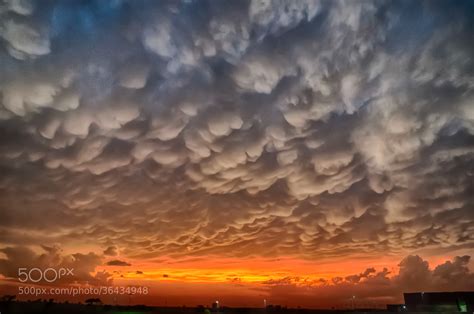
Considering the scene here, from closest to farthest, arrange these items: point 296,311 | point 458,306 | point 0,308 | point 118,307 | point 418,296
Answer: point 0,308
point 118,307
point 458,306
point 296,311
point 418,296

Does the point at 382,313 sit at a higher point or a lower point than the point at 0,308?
lower

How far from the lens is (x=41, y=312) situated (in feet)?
115

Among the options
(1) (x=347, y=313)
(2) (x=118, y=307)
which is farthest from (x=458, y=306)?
(2) (x=118, y=307)

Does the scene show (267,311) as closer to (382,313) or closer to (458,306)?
(382,313)

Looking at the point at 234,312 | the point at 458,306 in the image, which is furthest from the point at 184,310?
the point at 458,306

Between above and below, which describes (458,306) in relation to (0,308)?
below

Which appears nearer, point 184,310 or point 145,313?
point 145,313

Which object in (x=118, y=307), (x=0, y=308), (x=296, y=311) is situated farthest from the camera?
(x=296, y=311)

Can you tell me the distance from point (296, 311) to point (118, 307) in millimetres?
23251

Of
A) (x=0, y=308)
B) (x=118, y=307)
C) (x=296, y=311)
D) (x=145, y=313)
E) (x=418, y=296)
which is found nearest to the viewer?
(x=0, y=308)

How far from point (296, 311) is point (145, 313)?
23.0 meters

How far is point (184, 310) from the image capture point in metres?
44.4

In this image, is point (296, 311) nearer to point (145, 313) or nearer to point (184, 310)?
point (184, 310)

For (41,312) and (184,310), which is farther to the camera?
(184,310)
